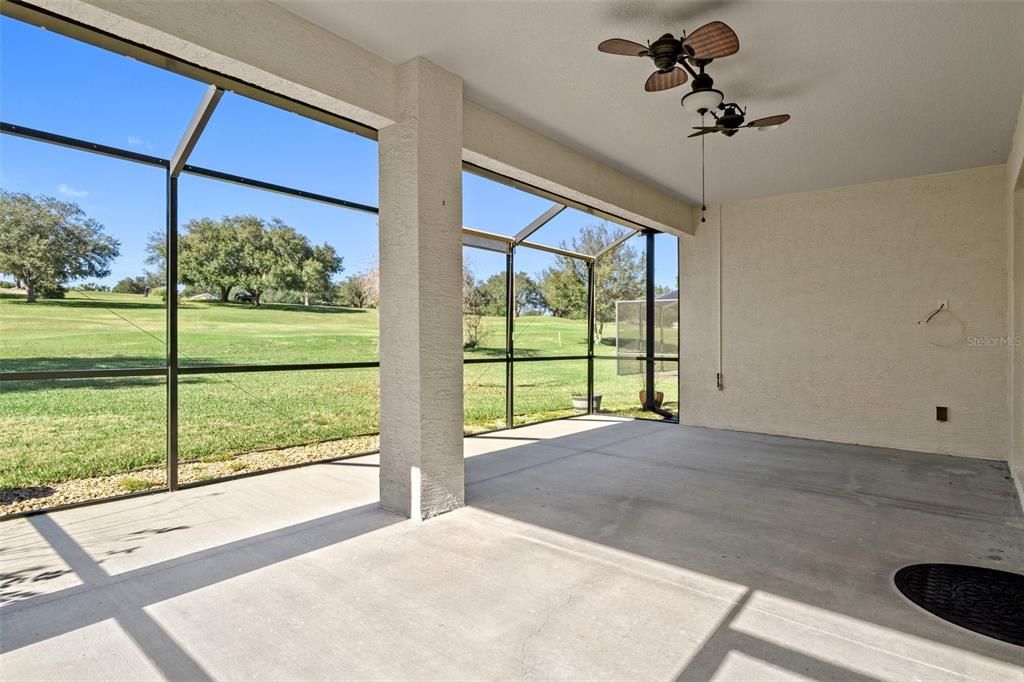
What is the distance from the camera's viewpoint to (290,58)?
9.18 ft

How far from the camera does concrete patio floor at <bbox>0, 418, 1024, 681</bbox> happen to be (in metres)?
1.86

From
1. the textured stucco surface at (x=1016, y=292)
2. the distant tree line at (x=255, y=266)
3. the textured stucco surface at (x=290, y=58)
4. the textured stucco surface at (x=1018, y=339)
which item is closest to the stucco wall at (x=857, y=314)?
the textured stucco surface at (x=1016, y=292)

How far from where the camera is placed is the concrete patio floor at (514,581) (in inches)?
73.1

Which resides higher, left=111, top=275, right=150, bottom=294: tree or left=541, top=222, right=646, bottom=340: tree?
left=541, top=222, right=646, bottom=340: tree

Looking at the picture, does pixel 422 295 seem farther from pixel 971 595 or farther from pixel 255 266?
pixel 255 266

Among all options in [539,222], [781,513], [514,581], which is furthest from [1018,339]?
[514,581]

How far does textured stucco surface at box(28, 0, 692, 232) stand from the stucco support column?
0.79 feet

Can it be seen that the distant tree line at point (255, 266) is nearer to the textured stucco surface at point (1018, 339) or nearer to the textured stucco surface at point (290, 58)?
the textured stucco surface at point (290, 58)

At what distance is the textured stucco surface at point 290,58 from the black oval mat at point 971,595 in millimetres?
3616

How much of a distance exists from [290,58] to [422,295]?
146 centimetres

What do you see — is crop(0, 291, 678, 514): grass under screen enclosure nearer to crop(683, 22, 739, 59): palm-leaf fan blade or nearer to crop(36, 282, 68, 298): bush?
crop(36, 282, 68, 298): bush

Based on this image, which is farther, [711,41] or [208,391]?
[208,391]

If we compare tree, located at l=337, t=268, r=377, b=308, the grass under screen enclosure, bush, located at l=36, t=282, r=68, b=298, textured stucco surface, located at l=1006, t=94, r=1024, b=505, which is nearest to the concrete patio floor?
textured stucco surface, located at l=1006, t=94, r=1024, b=505

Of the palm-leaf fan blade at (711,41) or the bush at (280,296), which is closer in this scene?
the palm-leaf fan blade at (711,41)
